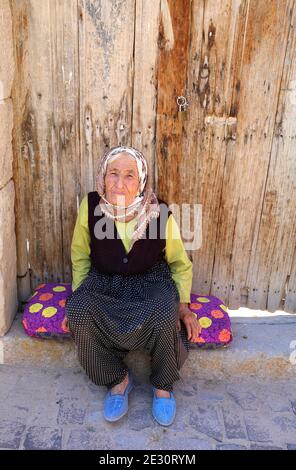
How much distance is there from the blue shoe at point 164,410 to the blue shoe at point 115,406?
5.9 inches

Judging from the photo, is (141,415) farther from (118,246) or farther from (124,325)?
(118,246)

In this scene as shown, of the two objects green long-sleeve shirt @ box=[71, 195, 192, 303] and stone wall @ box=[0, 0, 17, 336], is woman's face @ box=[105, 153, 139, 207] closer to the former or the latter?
green long-sleeve shirt @ box=[71, 195, 192, 303]

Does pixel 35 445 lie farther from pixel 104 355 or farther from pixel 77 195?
pixel 77 195

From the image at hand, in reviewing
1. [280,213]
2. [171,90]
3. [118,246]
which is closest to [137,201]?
[118,246]

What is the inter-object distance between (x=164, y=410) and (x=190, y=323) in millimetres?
479

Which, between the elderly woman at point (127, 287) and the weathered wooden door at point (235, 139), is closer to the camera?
the elderly woman at point (127, 287)

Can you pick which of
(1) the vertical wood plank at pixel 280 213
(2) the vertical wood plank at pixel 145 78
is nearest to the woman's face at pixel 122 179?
(2) the vertical wood plank at pixel 145 78

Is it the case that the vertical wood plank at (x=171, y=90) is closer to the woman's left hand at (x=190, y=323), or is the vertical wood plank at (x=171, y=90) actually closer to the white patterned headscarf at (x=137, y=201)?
the white patterned headscarf at (x=137, y=201)

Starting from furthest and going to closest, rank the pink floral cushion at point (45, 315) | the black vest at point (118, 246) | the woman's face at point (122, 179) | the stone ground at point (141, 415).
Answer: the pink floral cushion at point (45, 315) → the black vest at point (118, 246) → the woman's face at point (122, 179) → the stone ground at point (141, 415)

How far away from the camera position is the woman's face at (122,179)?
250 centimetres

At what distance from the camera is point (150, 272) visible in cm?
270

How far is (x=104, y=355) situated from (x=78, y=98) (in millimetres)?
1381

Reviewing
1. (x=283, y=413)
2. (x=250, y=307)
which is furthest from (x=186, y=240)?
(x=283, y=413)

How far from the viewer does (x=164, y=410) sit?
2492mm
